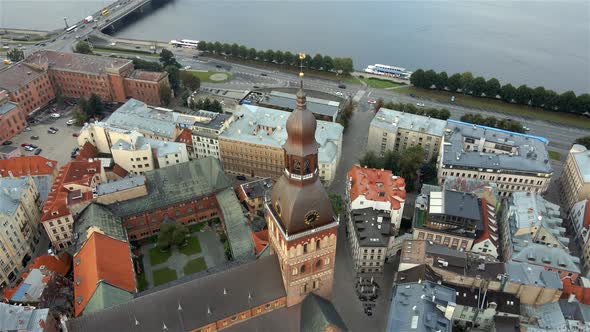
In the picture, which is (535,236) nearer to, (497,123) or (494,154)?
(494,154)

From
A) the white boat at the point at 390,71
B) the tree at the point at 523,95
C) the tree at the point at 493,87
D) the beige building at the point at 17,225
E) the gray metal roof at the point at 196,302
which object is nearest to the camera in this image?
the gray metal roof at the point at 196,302

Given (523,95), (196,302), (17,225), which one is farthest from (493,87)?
(17,225)

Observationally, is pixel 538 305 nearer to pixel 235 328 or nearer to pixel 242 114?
pixel 235 328

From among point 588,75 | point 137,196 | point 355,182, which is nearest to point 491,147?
point 355,182

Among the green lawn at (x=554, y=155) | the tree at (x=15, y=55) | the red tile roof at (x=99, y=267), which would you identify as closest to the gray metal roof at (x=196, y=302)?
the red tile roof at (x=99, y=267)

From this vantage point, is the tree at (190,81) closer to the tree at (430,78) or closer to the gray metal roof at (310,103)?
the gray metal roof at (310,103)

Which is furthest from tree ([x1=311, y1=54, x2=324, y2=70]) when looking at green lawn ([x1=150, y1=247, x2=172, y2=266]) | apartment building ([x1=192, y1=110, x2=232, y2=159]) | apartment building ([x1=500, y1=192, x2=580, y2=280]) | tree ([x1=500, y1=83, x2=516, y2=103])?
green lawn ([x1=150, y1=247, x2=172, y2=266])
